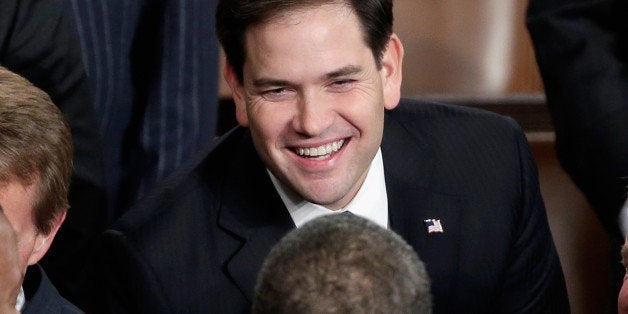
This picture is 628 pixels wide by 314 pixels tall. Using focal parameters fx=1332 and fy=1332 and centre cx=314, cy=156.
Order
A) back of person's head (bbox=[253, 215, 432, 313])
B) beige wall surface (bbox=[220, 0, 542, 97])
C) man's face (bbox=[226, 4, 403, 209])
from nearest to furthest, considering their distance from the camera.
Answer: back of person's head (bbox=[253, 215, 432, 313])
man's face (bbox=[226, 4, 403, 209])
beige wall surface (bbox=[220, 0, 542, 97])

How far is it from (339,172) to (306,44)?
163 mm

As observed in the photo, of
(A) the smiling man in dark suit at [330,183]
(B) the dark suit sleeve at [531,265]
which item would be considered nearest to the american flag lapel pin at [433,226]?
(A) the smiling man in dark suit at [330,183]

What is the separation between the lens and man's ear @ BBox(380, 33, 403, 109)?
166cm

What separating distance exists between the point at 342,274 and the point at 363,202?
674 mm

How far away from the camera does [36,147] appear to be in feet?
4.75

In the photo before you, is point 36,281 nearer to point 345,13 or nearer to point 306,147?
point 306,147

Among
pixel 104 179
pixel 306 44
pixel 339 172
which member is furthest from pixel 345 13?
pixel 104 179

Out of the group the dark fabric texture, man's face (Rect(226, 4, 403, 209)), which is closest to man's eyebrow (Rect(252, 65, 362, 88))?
man's face (Rect(226, 4, 403, 209))

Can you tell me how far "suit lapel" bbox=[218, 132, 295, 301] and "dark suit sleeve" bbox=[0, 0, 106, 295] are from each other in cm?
20

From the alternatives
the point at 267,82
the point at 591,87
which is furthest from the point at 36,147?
the point at 591,87

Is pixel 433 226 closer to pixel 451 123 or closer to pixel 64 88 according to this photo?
pixel 451 123

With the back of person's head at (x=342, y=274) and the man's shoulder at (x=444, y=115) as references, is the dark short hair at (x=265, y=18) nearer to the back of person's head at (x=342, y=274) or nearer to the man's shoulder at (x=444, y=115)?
the man's shoulder at (x=444, y=115)

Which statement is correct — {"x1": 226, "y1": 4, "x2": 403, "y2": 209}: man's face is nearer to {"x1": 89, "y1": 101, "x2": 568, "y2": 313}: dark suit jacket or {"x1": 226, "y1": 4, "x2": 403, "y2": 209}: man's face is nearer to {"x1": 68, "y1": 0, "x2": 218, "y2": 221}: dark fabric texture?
{"x1": 89, "y1": 101, "x2": 568, "y2": 313}: dark suit jacket

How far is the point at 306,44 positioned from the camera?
1.53 m
